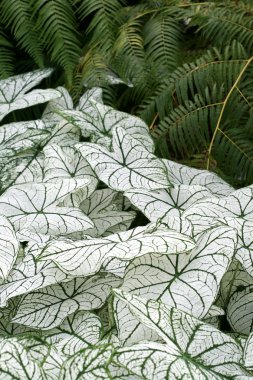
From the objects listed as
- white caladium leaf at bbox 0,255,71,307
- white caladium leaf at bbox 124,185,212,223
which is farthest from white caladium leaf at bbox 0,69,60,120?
white caladium leaf at bbox 0,255,71,307

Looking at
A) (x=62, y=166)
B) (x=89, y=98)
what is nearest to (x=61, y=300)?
(x=62, y=166)

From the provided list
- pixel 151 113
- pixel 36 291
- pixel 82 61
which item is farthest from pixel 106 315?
pixel 82 61

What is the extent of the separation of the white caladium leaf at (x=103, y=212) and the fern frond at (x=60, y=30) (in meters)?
0.70

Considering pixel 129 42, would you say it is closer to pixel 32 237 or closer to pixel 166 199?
pixel 166 199

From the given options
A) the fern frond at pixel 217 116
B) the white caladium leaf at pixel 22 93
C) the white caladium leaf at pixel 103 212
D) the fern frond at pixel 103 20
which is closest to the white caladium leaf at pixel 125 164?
the white caladium leaf at pixel 103 212

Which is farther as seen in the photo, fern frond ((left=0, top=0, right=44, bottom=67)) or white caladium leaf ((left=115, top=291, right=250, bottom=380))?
fern frond ((left=0, top=0, right=44, bottom=67))

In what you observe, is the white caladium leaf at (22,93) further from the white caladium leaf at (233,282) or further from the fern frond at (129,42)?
the white caladium leaf at (233,282)

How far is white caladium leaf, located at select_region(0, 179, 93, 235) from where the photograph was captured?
186 cm

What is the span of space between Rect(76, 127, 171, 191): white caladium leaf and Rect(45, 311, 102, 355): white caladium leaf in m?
0.44

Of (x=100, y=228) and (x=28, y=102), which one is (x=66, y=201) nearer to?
(x=100, y=228)

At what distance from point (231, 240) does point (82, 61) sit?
1324 millimetres

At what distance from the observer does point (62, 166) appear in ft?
6.96

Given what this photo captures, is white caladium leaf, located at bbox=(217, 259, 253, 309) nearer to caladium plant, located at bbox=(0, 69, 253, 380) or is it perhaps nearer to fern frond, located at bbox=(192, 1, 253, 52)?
caladium plant, located at bbox=(0, 69, 253, 380)

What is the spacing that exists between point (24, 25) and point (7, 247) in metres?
1.30
